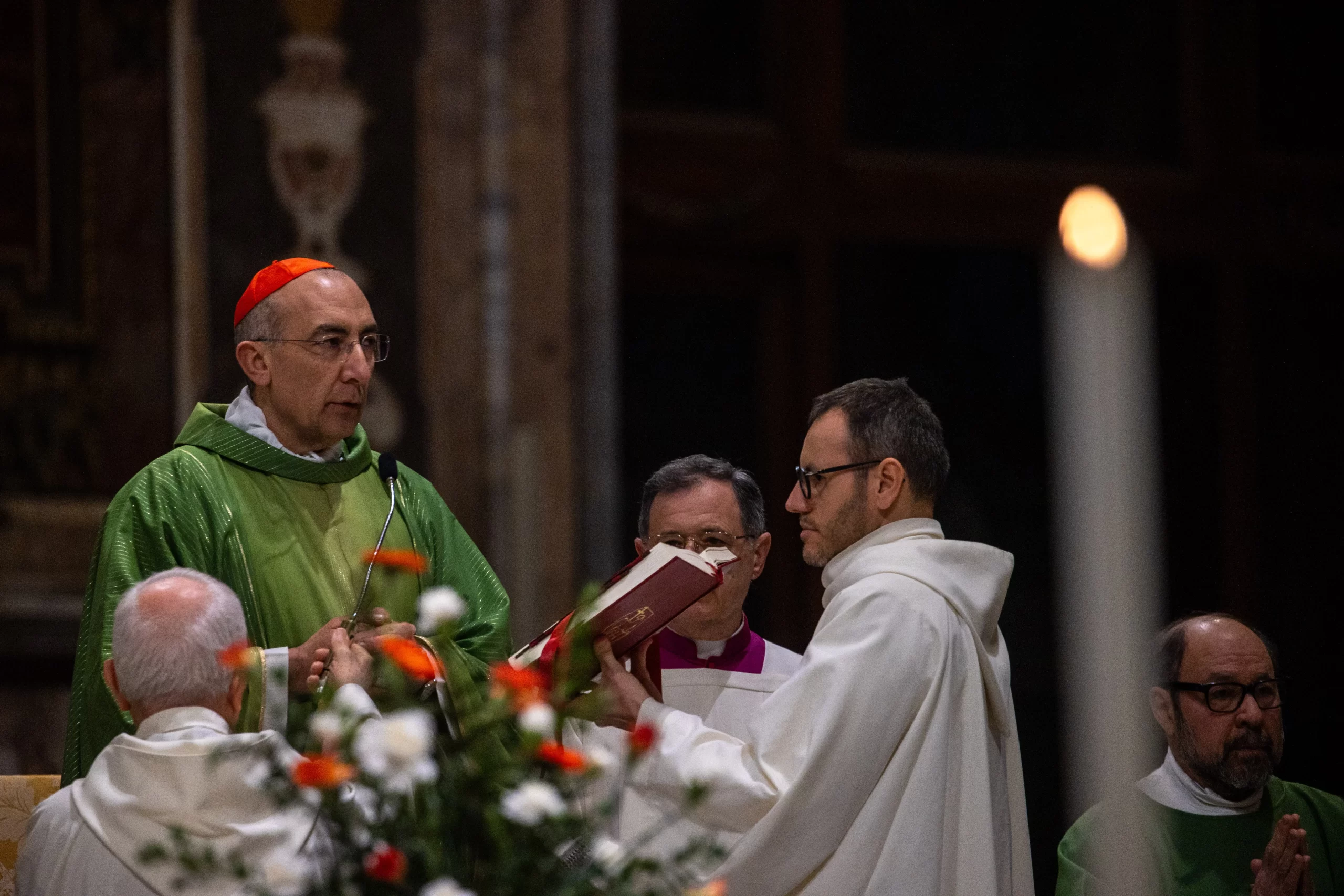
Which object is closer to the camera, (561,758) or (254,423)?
(561,758)

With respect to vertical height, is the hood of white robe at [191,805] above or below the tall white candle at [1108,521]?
below

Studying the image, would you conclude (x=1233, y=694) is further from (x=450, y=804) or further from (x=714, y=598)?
(x=450, y=804)

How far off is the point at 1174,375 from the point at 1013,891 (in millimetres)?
5383

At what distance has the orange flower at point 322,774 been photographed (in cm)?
186

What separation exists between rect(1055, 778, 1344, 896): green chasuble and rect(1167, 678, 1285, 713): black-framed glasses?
22 centimetres

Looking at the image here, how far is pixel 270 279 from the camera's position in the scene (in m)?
3.73

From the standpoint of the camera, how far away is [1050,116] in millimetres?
8125

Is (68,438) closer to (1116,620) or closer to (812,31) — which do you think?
(812,31)

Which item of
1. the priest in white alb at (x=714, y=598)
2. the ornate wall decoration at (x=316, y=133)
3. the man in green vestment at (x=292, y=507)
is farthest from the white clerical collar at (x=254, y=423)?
the ornate wall decoration at (x=316, y=133)

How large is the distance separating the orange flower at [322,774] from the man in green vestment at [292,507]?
141 centimetres

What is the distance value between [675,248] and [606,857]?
228 inches

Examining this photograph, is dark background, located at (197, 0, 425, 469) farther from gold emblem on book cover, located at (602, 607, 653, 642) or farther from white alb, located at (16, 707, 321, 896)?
white alb, located at (16, 707, 321, 896)

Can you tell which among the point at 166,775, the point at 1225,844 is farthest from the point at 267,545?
the point at 1225,844

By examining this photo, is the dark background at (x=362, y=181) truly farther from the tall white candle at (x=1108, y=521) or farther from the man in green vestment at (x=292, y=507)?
the tall white candle at (x=1108, y=521)
